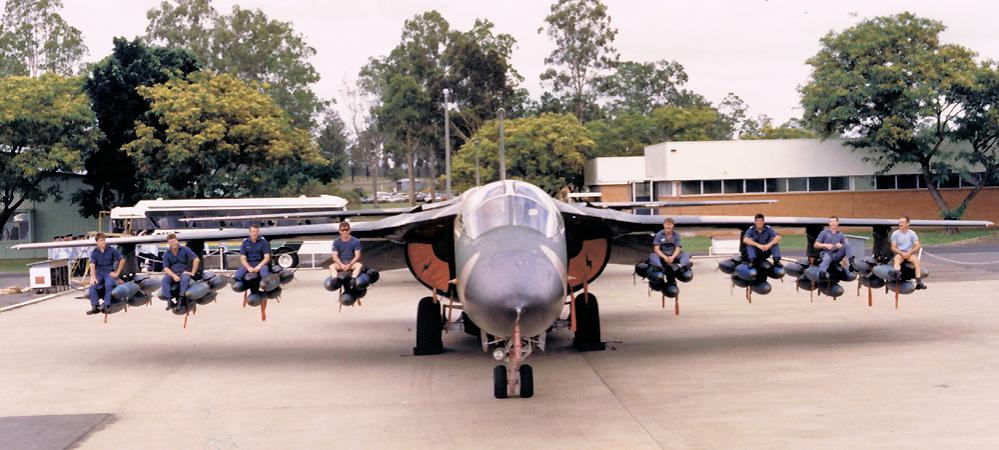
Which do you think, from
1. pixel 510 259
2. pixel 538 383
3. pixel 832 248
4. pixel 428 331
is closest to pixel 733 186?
pixel 832 248

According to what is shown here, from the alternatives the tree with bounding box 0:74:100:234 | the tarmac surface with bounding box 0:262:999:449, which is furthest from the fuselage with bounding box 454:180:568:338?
the tree with bounding box 0:74:100:234

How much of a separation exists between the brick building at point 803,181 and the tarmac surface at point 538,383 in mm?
26724

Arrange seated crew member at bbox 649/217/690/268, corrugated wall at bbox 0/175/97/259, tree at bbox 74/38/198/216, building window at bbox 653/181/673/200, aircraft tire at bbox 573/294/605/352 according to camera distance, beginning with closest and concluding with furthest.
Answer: seated crew member at bbox 649/217/690/268, aircraft tire at bbox 573/294/605/352, tree at bbox 74/38/198/216, corrugated wall at bbox 0/175/97/259, building window at bbox 653/181/673/200

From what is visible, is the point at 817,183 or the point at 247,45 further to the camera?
the point at 247,45

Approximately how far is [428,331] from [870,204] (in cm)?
3616

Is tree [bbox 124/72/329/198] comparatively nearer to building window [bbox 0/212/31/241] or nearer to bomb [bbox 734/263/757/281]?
building window [bbox 0/212/31/241]

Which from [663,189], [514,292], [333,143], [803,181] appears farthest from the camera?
[333,143]

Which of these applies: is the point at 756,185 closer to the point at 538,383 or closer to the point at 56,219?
the point at 56,219

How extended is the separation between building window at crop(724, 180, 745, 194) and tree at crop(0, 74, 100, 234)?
2839 centimetres

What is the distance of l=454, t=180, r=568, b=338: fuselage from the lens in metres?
10.4

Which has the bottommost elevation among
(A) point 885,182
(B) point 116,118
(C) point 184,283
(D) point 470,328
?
(D) point 470,328

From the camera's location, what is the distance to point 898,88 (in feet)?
140

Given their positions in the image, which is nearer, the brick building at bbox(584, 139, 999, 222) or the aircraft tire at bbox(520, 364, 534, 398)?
the aircraft tire at bbox(520, 364, 534, 398)

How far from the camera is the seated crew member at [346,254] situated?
14.3m
